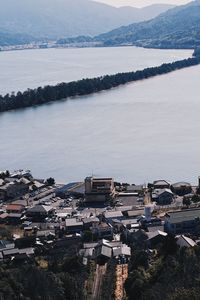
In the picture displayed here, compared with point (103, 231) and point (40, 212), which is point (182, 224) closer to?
point (103, 231)

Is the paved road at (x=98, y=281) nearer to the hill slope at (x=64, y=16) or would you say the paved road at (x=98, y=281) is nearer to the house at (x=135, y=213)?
the house at (x=135, y=213)

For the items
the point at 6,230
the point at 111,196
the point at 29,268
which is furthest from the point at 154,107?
the point at 29,268

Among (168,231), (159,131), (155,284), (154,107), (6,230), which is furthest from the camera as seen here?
(154,107)

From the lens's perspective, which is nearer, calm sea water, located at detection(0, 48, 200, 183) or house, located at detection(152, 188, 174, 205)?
house, located at detection(152, 188, 174, 205)

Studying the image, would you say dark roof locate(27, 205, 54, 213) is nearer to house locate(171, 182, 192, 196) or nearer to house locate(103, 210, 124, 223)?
house locate(103, 210, 124, 223)

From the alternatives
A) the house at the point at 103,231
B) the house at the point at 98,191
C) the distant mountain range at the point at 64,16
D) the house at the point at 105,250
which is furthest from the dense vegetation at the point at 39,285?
the distant mountain range at the point at 64,16

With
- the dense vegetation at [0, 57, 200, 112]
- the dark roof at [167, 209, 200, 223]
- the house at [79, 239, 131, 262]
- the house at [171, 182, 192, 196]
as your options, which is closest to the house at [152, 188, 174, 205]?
the house at [171, 182, 192, 196]

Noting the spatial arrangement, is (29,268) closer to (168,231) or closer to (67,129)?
(168,231)
